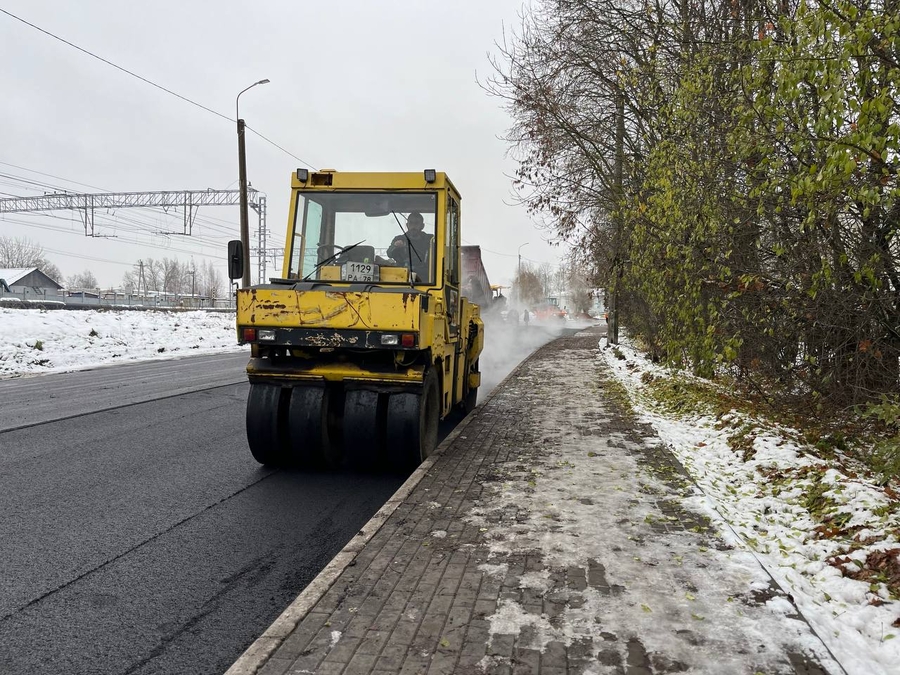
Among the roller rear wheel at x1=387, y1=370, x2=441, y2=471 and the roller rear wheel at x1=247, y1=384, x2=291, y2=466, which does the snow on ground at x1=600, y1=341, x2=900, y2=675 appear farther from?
the roller rear wheel at x1=247, y1=384, x2=291, y2=466

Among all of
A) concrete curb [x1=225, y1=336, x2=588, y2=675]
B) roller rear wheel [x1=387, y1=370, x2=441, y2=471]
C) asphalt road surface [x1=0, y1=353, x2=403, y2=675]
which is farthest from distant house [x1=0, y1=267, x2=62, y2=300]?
concrete curb [x1=225, y1=336, x2=588, y2=675]

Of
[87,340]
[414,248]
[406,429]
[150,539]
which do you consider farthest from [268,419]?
[87,340]

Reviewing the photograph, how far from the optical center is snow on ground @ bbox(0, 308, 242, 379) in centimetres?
1680

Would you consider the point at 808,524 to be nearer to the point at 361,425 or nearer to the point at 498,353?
the point at 361,425

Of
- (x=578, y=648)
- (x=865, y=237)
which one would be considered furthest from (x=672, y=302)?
(x=578, y=648)

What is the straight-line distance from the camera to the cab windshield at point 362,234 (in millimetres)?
6906

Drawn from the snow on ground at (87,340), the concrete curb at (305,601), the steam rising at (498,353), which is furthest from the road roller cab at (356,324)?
the snow on ground at (87,340)

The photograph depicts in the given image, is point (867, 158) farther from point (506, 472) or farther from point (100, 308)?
point (100, 308)

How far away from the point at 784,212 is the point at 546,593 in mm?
4997

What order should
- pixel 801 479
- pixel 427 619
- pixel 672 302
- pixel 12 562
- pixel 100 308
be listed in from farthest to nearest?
pixel 100 308
pixel 672 302
pixel 801 479
pixel 12 562
pixel 427 619

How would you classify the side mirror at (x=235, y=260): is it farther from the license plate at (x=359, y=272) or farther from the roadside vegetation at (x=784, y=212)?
the roadside vegetation at (x=784, y=212)

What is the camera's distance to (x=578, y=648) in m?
2.90

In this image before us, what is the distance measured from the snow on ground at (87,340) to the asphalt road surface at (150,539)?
9.30 metres

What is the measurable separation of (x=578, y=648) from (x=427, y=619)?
29.5 inches
